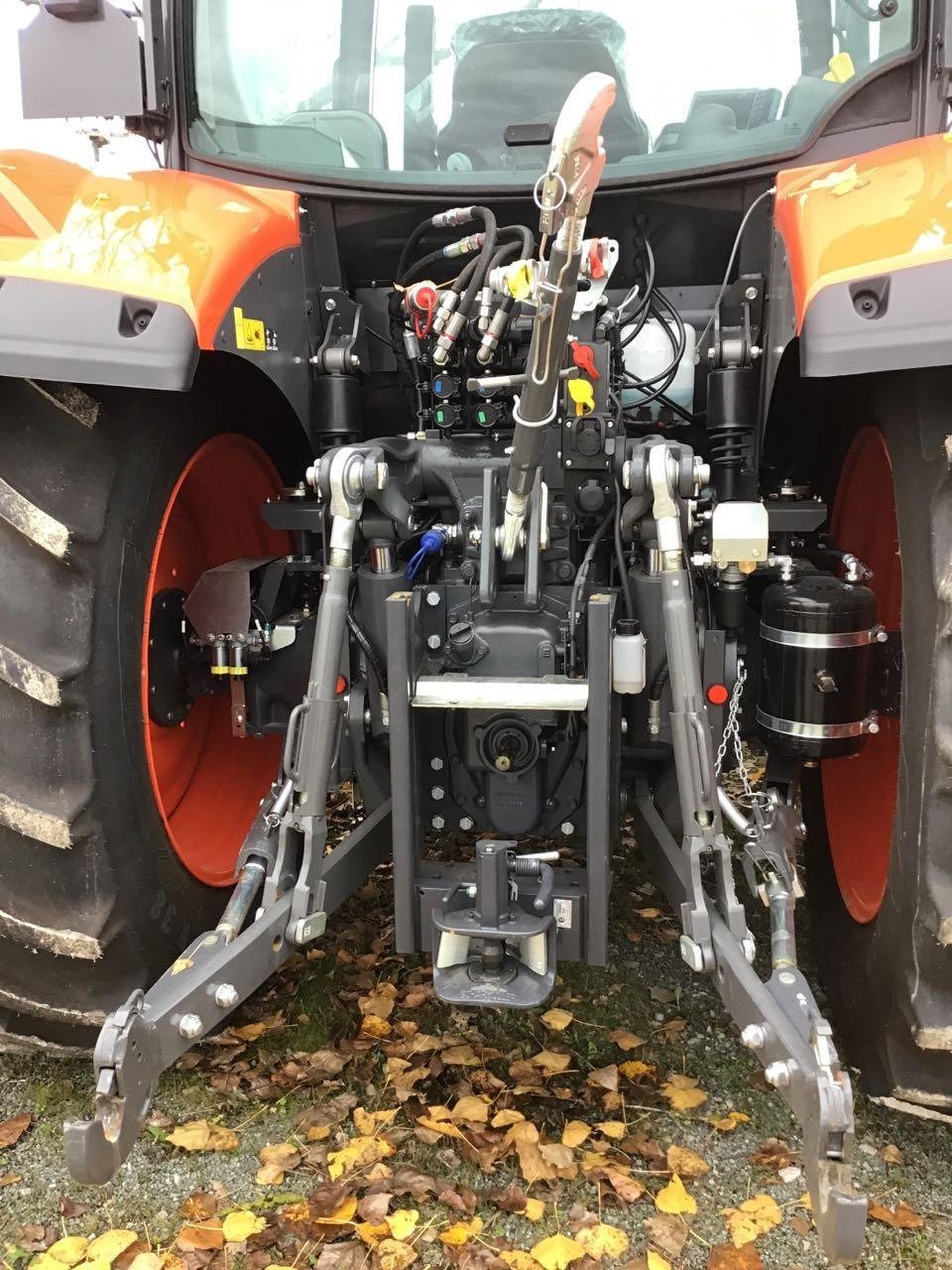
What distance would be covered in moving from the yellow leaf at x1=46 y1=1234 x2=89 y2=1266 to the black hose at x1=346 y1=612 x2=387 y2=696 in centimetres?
107

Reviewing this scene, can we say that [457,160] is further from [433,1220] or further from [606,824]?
[433,1220]

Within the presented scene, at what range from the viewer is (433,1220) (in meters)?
1.71

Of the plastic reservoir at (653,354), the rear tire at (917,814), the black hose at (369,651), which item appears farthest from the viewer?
the plastic reservoir at (653,354)

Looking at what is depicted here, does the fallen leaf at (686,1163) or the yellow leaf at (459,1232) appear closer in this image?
the yellow leaf at (459,1232)

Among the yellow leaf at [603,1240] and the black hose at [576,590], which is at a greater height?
the black hose at [576,590]

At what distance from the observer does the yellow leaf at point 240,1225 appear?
168cm

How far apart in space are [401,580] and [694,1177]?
1.21 metres

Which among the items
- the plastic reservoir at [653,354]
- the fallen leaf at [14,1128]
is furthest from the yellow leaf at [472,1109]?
the plastic reservoir at [653,354]

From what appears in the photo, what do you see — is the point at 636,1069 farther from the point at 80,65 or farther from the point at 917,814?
the point at 80,65

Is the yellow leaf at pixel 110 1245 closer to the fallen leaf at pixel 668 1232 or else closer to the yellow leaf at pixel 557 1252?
the yellow leaf at pixel 557 1252

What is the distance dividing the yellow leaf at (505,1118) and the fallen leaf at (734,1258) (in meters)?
0.43

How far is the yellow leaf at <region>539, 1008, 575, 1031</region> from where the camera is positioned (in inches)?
87.2

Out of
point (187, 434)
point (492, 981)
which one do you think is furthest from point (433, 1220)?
point (187, 434)

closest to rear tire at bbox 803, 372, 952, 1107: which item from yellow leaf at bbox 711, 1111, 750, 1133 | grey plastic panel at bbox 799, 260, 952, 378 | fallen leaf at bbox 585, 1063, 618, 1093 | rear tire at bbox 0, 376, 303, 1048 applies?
grey plastic panel at bbox 799, 260, 952, 378
